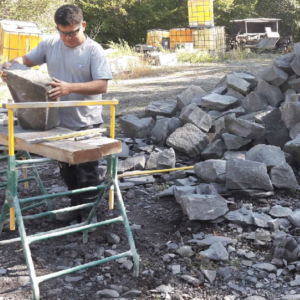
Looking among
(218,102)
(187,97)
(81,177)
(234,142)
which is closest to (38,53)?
(81,177)

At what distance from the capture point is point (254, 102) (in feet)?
21.6

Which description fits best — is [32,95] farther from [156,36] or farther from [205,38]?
[205,38]

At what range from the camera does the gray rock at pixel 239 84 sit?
23.0 ft

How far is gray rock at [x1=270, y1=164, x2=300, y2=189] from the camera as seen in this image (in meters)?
4.65

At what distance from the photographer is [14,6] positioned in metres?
19.2

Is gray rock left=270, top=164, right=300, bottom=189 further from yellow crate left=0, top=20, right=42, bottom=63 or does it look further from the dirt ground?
yellow crate left=0, top=20, right=42, bottom=63

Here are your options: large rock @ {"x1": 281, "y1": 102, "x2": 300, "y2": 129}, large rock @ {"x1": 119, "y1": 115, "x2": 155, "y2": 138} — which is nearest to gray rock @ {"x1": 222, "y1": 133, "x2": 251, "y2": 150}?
large rock @ {"x1": 281, "y1": 102, "x2": 300, "y2": 129}

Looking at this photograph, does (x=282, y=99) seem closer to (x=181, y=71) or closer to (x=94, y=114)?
Answer: (x=94, y=114)

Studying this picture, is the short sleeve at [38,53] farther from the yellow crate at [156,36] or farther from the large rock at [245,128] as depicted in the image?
the yellow crate at [156,36]

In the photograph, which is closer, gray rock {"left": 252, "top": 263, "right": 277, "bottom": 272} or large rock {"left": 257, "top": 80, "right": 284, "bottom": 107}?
gray rock {"left": 252, "top": 263, "right": 277, "bottom": 272}

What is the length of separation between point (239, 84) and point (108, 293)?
4770 millimetres

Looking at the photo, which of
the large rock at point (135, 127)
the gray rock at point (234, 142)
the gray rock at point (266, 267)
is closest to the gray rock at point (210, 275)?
the gray rock at point (266, 267)

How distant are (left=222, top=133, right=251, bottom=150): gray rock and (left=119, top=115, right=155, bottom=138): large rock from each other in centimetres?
140

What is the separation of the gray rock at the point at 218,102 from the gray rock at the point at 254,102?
8.5 inches
